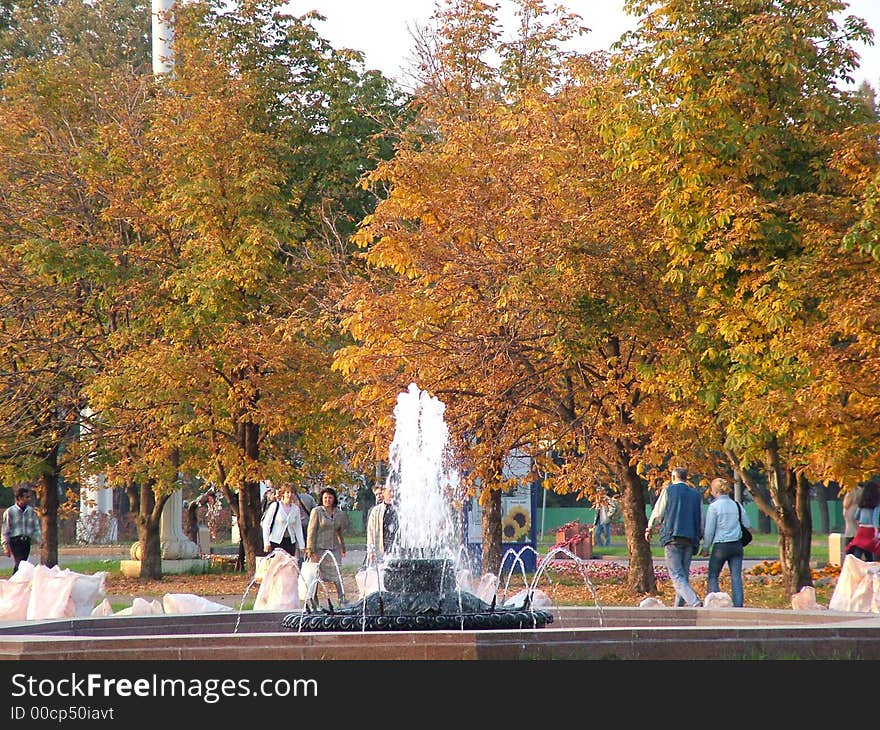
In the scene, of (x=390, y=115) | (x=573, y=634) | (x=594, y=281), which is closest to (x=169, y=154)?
(x=390, y=115)

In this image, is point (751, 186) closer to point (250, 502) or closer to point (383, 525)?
point (383, 525)

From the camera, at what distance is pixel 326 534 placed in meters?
18.9

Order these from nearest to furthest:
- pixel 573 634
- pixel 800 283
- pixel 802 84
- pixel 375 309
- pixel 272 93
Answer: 1. pixel 573 634
2. pixel 800 283
3. pixel 802 84
4. pixel 375 309
5. pixel 272 93

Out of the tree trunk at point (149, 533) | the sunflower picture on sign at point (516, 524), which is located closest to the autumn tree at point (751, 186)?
the sunflower picture on sign at point (516, 524)

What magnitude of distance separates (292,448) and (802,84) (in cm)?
1441

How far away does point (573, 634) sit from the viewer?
10742 mm

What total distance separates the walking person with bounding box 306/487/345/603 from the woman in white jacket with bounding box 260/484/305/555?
88cm

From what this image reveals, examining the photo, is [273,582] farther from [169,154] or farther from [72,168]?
[72,168]

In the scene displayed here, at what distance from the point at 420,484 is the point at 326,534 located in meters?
3.73

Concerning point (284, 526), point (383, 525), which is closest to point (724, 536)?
point (383, 525)

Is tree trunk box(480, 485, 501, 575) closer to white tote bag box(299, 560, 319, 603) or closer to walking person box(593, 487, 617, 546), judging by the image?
white tote bag box(299, 560, 319, 603)

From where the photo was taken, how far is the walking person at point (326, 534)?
18.2 m

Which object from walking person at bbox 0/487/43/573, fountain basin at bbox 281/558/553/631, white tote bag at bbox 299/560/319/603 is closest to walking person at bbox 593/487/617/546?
walking person at bbox 0/487/43/573

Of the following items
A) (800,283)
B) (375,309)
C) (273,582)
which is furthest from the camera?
(375,309)
